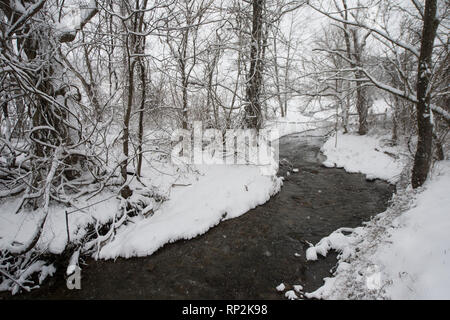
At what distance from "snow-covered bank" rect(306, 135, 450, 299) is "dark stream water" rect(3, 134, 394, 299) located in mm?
434

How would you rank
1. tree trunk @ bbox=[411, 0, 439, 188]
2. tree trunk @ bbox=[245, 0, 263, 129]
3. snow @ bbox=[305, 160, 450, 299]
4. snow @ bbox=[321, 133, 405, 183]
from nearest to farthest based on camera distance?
snow @ bbox=[305, 160, 450, 299] → tree trunk @ bbox=[411, 0, 439, 188] → tree trunk @ bbox=[245, 0, 263, 129] → snow @ bbox=[321, 133, 405, 183]

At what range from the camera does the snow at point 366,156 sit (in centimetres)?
966

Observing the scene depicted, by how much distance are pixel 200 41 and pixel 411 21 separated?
737 centimetres

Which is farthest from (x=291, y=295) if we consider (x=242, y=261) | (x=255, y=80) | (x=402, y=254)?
(x=255, y=80)

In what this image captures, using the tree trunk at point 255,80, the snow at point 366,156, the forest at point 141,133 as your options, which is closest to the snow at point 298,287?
the forest at point 141,133

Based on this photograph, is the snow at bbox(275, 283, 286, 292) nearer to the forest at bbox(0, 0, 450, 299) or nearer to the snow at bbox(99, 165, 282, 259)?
the forest at bbox(0, 0, 450, 299)

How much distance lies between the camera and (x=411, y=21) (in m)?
7.10

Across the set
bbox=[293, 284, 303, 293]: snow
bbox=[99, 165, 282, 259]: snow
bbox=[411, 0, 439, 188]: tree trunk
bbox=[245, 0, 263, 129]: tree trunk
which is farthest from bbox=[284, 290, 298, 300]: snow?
bbox=[245, 0, 263, 129]: tree trunk

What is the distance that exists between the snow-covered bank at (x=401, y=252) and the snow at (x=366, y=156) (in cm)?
376

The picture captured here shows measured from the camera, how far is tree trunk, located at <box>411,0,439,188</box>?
193 inches

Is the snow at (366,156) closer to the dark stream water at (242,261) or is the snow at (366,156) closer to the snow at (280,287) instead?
the dark stream water at (242,261)

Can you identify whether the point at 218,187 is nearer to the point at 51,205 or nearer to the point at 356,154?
the point at 51,205

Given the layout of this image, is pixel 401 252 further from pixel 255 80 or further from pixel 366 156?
pixel 366 156
